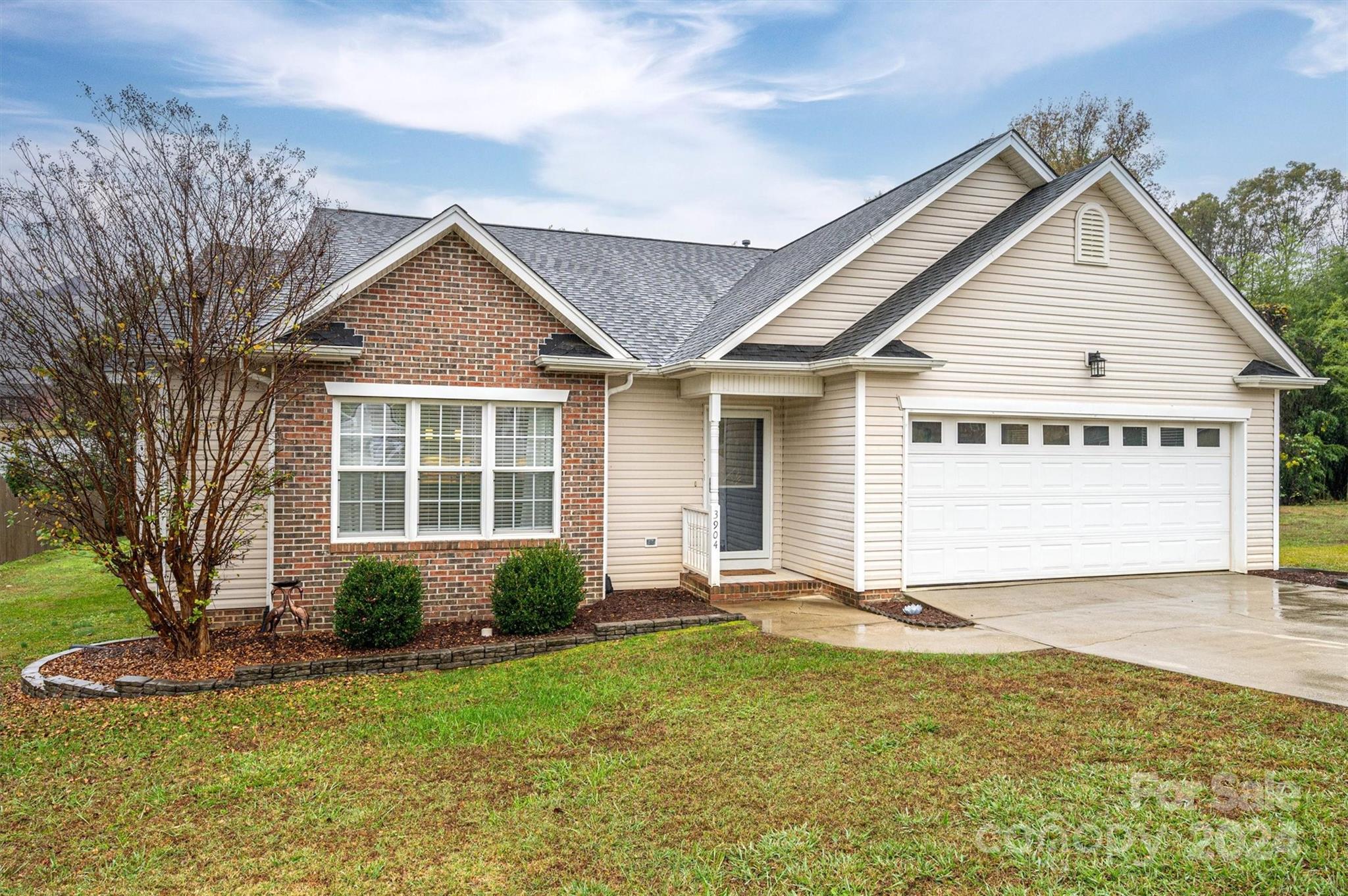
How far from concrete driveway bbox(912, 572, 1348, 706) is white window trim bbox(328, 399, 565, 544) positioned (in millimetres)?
5079

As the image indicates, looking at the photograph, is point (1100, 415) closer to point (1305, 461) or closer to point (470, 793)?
point (470, 793)

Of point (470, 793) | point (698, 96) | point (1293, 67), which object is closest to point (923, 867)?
point (470, 793)

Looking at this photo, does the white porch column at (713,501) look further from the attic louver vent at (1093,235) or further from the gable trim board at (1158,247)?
the attic louver vent at (1093,235)

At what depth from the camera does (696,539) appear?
452 inches

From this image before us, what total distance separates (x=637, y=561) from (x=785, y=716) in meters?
5.68

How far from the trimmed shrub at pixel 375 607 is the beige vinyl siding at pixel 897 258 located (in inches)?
222

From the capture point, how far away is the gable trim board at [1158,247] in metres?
10.5

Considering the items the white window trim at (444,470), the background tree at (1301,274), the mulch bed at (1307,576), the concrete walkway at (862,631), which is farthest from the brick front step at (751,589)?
the background tree at (1301,274)

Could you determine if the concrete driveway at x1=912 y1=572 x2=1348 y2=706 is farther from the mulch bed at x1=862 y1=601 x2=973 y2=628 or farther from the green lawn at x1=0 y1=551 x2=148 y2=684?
the green lawn at x1=0 y1=551 x2=148 y2=684

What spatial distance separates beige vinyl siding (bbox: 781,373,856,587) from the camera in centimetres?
1071

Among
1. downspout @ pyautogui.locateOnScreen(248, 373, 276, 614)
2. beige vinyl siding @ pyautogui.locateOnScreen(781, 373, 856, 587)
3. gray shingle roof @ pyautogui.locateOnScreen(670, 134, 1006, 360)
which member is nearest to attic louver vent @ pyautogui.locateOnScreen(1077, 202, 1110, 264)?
gray shingle roof @ pyautogui.locateOnScreen(670, 134, 1006, 360)

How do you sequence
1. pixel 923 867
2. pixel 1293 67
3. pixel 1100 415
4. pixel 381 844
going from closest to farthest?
pixel 923 867 < pixel 381 844 < pixel 1100 415 < pixel 1293 67

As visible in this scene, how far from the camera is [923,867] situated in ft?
12.9

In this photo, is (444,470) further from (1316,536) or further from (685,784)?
(1316,536)
